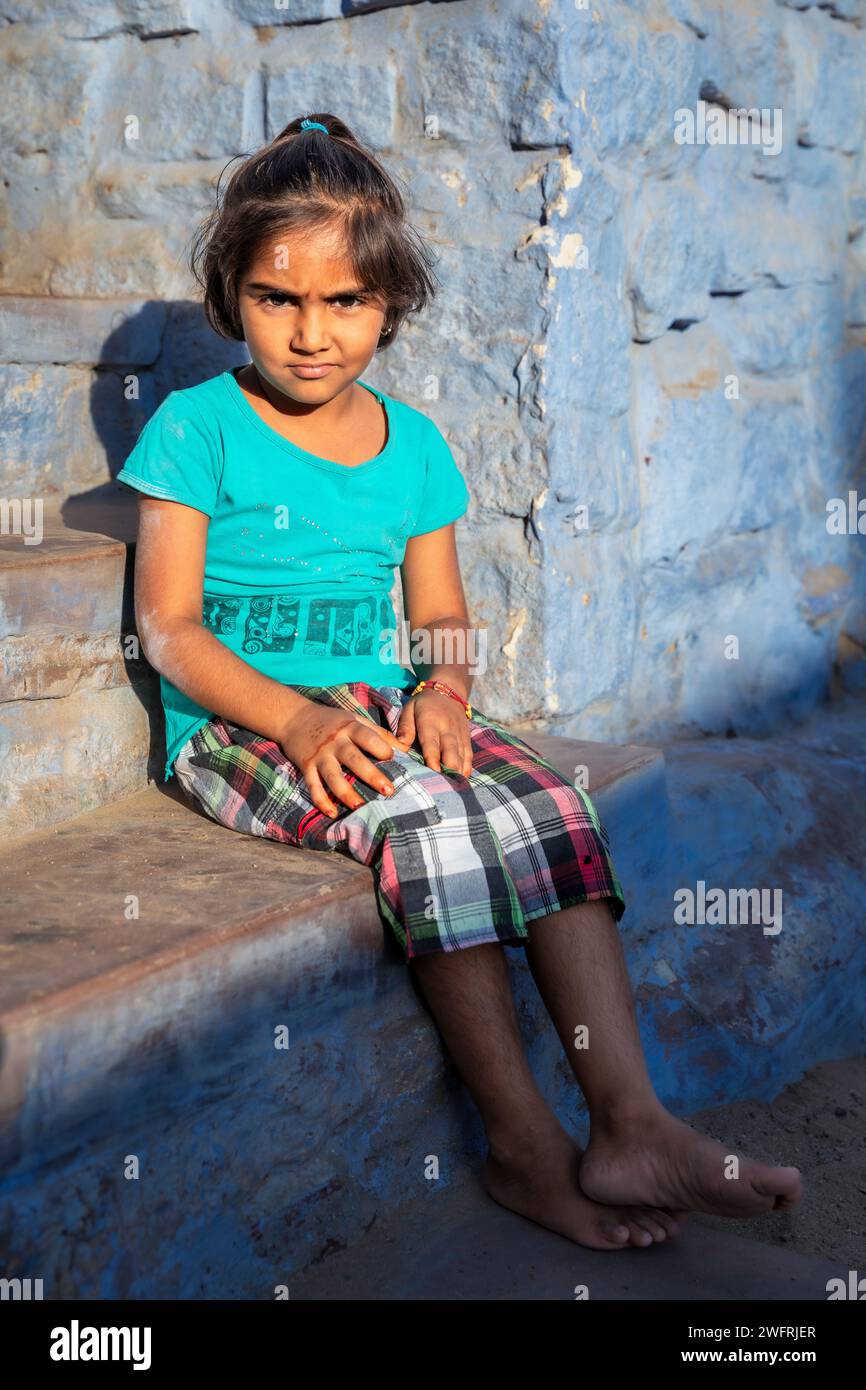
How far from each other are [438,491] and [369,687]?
366 millimetres

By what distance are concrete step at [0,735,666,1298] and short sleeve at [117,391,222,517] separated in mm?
459

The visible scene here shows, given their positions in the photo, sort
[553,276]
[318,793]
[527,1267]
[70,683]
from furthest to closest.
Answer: [553,276] → [70,683] → [318,793] → [527,1267]

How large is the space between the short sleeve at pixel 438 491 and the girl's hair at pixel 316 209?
0.88ft

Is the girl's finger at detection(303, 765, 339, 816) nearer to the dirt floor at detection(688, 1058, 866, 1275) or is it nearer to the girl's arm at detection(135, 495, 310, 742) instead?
the girl's arm at detection(135, 495, 310, 742)

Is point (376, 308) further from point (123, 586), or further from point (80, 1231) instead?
point (80, 1231)

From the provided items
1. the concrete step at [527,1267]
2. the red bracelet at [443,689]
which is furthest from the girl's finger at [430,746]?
the concrete step at [527,1267]

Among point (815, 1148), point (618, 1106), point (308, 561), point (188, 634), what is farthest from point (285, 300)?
point (815, 1148)

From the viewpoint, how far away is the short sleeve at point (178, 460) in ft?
6.23

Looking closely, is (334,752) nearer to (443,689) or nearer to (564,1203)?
(443,689)

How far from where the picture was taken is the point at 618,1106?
167 cm

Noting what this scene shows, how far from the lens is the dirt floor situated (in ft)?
6.41

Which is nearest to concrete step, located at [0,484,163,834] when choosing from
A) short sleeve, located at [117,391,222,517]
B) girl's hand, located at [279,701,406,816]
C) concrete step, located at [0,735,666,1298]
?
concrete step, located at [0,735,666,1298]
